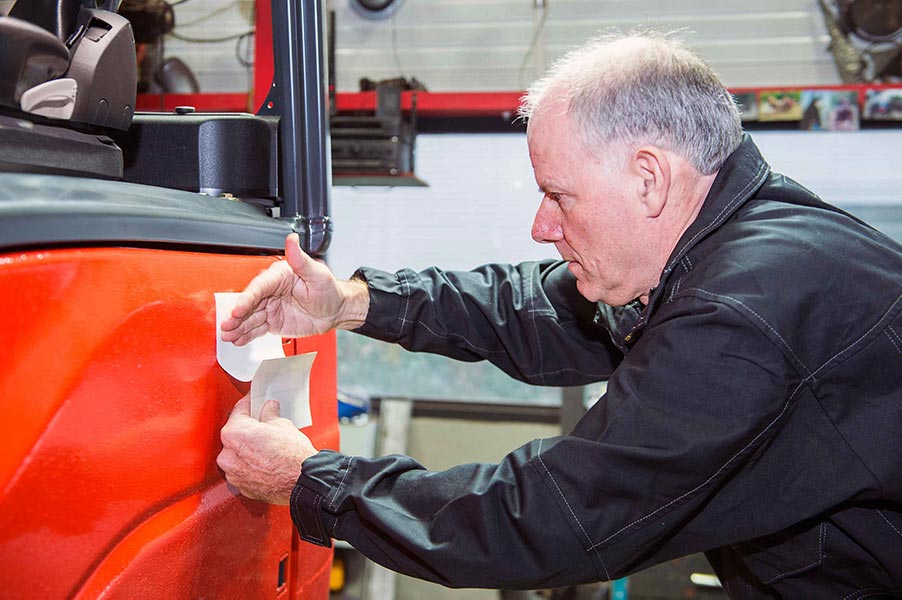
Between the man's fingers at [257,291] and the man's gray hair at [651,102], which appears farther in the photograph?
the man's gray hair at [651,102]

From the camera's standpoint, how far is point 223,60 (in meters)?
5.40

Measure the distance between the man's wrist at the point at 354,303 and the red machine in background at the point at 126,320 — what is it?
0.23 m

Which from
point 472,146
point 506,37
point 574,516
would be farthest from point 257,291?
point 506,37

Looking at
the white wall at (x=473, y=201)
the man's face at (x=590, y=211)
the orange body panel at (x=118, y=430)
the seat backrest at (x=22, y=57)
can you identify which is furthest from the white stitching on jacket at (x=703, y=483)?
the white wall at (x=473, y=201)

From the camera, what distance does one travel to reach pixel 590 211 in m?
1.35

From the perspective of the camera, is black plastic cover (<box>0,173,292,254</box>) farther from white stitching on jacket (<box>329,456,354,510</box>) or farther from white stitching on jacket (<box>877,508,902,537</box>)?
white stitching on jacket (<box>877,508,902,537</box>)

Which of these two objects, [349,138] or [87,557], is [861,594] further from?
[349,138]

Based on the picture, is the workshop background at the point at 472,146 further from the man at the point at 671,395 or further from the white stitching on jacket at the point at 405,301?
the man at the point at 671,395

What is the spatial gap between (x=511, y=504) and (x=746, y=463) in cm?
34

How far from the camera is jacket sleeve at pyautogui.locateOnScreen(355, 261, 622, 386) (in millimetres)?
1716

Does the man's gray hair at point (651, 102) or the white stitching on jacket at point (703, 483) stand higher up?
the man's gray hair at point (651, 102)

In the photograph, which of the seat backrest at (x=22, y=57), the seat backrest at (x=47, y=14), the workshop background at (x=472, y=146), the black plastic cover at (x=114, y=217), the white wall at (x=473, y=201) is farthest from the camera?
the white wall at (x=473, y=201)

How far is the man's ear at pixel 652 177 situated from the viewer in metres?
1.29

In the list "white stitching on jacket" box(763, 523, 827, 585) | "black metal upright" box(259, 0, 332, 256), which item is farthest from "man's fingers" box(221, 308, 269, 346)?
"white stitching on jacket" box(763, 523, 827, 585)
